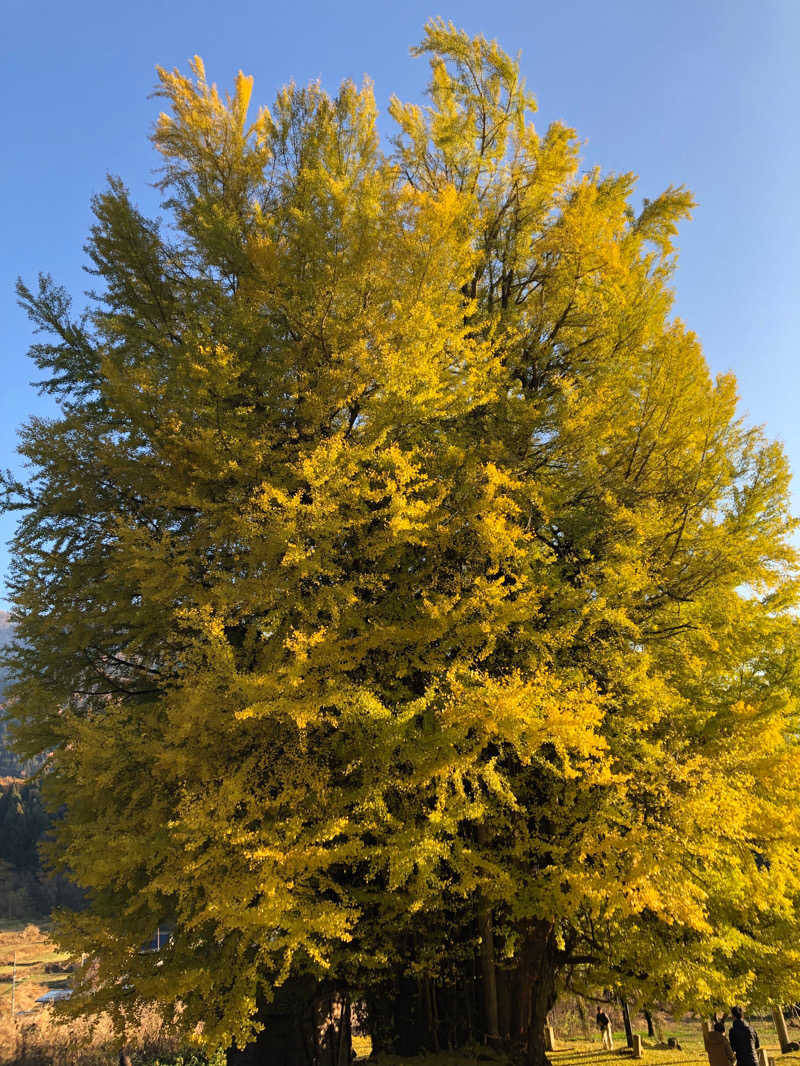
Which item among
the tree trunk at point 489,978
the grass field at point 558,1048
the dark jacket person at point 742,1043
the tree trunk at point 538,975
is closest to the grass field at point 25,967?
the grass field at point 558,1048

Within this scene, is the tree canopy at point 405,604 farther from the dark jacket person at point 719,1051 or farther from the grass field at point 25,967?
the grass field at point 25,967

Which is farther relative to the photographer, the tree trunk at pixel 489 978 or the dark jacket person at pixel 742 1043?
the dark jacket person at pixel 742 1043

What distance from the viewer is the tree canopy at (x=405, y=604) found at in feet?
16.1

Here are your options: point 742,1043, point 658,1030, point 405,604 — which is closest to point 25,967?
point 658,1030

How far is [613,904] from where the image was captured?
190 inches

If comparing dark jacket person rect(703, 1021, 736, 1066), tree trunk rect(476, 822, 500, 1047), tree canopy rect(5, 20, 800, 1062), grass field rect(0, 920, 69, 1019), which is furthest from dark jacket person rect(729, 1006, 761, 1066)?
grass field rect(0, 920, 69, 1019)

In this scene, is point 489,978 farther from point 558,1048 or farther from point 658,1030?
point 658,1030

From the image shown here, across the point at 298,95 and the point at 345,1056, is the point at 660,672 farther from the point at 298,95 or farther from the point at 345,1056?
the point at 298,95

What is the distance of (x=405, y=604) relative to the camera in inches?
245

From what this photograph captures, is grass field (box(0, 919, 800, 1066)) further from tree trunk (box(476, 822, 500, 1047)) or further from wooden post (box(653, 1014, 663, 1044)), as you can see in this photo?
tree trunk (box(476, 822, 500, 1047))

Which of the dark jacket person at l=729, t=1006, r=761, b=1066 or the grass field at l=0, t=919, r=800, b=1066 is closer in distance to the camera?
the grass field at l=0, t=919, r=800, b=1066

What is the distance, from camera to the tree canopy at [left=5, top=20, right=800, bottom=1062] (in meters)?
4.91

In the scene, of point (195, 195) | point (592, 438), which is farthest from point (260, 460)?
point (195, 195)

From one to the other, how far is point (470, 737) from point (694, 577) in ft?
10.0
